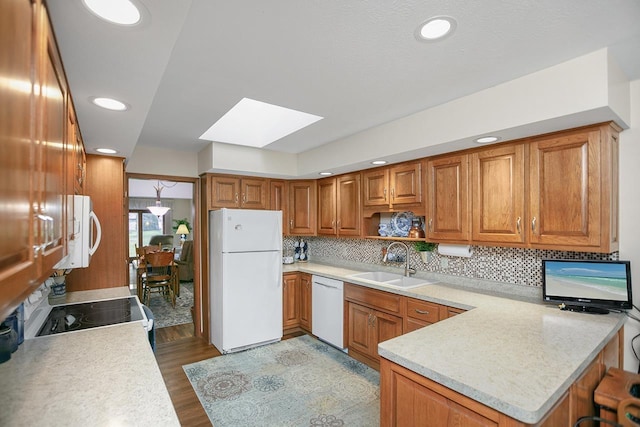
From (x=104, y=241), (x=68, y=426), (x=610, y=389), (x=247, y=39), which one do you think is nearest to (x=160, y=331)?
(x=104, y=241)

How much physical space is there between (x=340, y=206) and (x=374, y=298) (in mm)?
1317

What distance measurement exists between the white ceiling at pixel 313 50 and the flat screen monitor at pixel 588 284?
48.5 inches

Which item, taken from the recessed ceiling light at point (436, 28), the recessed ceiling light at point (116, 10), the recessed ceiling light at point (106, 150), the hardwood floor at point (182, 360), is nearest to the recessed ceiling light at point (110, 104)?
the recessed ceiling light at point (116, 10)

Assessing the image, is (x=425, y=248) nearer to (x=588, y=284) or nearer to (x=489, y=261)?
(x=489, y=261)

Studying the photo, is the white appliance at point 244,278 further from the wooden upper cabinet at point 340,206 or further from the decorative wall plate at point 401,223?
the decorative wall plate at point 401,223

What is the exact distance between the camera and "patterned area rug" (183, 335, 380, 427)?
93.9 inches

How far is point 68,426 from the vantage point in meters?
0.96

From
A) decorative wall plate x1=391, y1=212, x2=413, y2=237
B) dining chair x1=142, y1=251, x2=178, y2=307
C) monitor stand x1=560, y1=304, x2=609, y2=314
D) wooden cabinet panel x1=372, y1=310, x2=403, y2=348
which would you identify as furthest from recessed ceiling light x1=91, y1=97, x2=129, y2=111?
dining chair x1=142, y1=251, x2=178, y2=307

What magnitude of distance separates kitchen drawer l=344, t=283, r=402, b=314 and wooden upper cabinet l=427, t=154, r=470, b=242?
65 centimetres

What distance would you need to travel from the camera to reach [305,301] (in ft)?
13.3

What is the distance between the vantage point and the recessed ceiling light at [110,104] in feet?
5.27

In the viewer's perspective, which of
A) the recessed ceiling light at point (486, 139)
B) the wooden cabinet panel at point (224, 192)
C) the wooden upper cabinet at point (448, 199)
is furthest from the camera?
the wooden cabinet panel at point (224, 192)

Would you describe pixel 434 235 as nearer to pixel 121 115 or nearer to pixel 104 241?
pixel 121 115

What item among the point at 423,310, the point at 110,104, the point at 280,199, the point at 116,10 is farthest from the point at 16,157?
the point at 280,199
